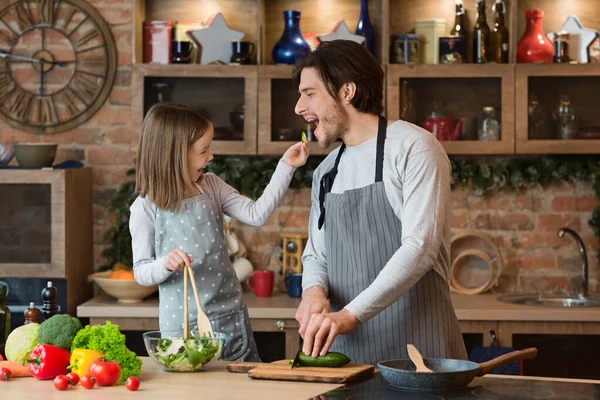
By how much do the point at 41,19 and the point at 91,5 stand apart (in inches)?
10.1

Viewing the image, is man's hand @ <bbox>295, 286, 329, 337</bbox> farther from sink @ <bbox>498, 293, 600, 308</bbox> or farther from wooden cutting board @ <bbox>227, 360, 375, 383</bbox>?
sink @ <bbox>498, 293, 600, 308</bbox>

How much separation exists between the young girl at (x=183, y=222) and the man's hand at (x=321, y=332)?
696 mm

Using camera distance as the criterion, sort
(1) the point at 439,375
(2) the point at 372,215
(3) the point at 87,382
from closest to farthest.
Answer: (1) the point at 439,375, (3) the point at 87,382, (2) the point at 372,215

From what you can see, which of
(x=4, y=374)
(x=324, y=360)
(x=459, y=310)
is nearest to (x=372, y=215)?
(x=324, y=360)

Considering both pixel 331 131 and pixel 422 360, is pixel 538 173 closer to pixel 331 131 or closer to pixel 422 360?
pixel 331 131

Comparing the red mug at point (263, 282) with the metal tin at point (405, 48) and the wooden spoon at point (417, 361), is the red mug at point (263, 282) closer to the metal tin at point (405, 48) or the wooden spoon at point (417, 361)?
the metal tin at point (405, 48)

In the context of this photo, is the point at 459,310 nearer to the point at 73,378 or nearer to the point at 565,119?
the point at 565,119

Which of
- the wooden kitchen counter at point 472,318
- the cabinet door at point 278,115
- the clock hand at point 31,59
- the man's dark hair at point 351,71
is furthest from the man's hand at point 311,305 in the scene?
the clock hand at point 31,59

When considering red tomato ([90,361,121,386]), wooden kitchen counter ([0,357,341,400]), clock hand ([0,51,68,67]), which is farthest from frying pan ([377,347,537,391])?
clock hand ([0,51,68,67])

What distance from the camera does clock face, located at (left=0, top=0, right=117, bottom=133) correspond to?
4.57 metres

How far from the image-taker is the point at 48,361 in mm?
2211

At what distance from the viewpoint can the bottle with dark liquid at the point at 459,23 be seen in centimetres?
432

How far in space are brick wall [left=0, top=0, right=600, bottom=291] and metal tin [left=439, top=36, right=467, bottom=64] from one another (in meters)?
0.71

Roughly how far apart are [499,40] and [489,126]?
0.41 metres
